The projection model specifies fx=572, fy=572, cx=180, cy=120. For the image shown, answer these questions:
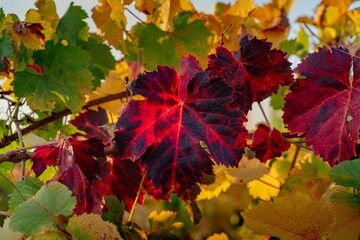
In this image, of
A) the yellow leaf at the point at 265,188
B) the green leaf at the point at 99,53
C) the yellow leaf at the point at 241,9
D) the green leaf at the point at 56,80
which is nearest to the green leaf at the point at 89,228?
the green leaf at the point at 56,80

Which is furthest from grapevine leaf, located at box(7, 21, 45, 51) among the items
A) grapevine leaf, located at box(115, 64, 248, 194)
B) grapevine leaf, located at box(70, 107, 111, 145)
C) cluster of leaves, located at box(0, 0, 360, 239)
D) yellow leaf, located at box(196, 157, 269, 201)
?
yellow leaf, located at box(196, 157, 269, 201)

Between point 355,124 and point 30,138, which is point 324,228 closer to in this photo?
point 355,124

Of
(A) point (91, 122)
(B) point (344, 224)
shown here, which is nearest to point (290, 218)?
(B) point (344, 224)

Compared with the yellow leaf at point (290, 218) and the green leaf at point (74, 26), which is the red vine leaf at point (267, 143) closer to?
the yellow leaf at point (290, 218)

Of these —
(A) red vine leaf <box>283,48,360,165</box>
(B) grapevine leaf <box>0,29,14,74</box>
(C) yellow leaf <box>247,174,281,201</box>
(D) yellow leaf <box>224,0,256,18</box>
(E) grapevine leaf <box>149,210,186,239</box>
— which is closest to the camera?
(A) red vine leaf <box>283,48,360,165</box>

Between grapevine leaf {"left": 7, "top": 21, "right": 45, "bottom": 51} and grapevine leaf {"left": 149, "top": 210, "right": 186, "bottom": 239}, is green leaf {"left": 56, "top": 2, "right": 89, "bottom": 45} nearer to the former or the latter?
grapevine leaf {"left": 7, "top": 21, "right": 45, "bottom": 51}

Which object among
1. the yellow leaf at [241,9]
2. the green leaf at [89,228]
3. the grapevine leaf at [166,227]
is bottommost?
the grapevine leaf at [166,227]

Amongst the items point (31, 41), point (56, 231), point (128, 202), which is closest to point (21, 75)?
point (31, 41)

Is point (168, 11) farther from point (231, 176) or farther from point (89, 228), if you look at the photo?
point (89, 228)
